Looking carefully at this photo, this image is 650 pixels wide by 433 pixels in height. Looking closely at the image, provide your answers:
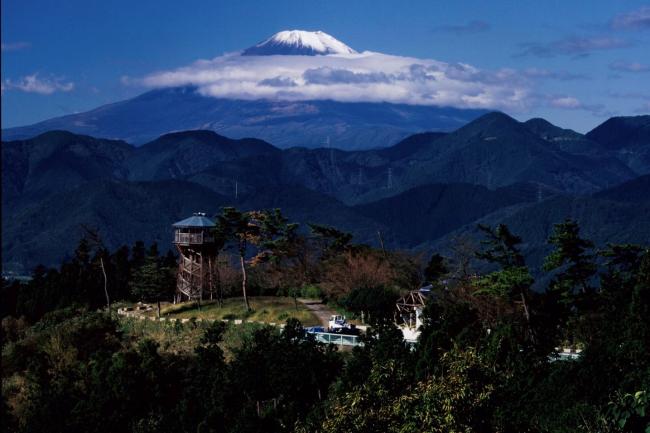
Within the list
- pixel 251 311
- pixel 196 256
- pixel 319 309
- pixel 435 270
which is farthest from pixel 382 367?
pixel 196 256

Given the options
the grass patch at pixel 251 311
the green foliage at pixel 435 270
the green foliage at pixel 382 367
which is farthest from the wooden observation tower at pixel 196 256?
the green foliage at pixel 435 270

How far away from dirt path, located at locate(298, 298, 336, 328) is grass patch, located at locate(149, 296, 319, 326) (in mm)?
353

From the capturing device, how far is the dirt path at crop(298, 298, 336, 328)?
169 ft

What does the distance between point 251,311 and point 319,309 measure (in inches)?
156

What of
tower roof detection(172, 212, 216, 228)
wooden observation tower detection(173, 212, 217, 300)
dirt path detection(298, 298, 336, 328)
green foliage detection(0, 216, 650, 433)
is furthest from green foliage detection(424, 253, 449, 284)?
tower roof detection(172, 212, 216, 228)

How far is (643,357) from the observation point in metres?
28.8

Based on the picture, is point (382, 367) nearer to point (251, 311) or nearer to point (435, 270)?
point (251, 311)

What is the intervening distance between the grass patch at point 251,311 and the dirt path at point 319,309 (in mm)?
353

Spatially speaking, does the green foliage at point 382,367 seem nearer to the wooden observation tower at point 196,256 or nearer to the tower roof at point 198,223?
the wooden observation tower at point 196,256

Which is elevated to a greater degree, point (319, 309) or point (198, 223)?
point (198, 223)

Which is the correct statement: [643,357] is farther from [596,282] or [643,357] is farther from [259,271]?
[596,282]

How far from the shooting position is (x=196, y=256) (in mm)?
61031

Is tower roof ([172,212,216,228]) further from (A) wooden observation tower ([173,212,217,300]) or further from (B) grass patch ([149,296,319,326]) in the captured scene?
(B) grass patch ([149,296,319,326])

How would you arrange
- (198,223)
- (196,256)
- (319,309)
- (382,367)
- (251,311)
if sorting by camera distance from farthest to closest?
(196,256) → (198,223) → (319,309) → (251,311) → (382,367)
